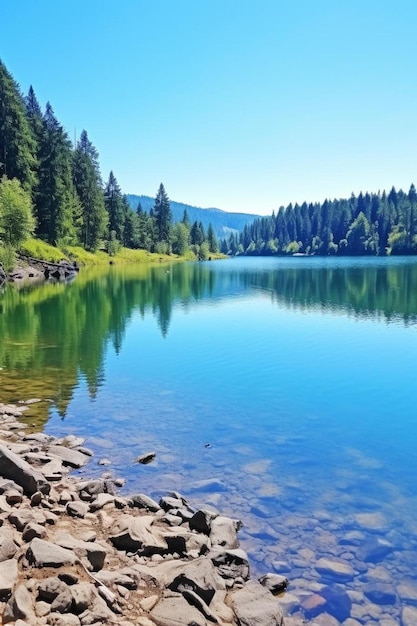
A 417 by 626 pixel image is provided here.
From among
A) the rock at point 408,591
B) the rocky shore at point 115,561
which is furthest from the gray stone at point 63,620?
the rock at point 408,591

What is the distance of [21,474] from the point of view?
10.3 metres

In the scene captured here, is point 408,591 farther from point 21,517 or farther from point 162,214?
point 162,214

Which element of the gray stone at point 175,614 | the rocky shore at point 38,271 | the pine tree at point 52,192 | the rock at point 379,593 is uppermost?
the pine tree at point 52,192

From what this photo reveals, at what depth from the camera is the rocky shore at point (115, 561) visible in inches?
251

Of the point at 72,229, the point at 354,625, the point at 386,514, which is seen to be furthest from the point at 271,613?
the point at 72,229

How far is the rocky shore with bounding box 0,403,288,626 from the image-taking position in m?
6.38

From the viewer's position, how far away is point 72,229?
315 feet

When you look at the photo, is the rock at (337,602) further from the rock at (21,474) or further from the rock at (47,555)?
the rock at (21,474)

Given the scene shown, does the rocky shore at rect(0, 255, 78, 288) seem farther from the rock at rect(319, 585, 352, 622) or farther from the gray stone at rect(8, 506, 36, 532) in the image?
the rock at rect(319, 585, 352, 622)

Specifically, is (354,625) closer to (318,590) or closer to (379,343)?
(318,590)

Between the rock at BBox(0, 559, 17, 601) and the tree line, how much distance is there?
60.1 m

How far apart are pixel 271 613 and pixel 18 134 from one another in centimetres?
8457

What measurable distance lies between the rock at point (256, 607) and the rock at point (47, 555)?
2582 mm

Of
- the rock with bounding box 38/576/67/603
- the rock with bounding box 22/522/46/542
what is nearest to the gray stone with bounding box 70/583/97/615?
the rock with bounding box 38/576/67/603
